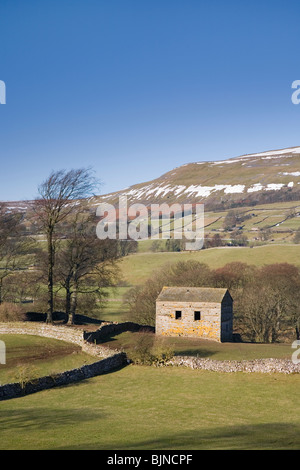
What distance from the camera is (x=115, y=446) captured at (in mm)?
16297

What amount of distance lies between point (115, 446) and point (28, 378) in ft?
36.4

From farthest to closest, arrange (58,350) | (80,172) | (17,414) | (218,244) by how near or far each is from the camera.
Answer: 1. (218,244)
2. (80,172)
3. (58,350)
4. (17,414)

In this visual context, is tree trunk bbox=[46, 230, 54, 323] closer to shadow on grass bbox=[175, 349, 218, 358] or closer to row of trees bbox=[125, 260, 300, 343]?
shadow on grass bbox=[175, 349, 218, 358]

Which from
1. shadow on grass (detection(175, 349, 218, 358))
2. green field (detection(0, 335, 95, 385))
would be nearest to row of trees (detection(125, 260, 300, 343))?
shadow on grass (detection(175, 349, 218, 358))

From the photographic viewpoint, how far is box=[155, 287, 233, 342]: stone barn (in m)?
45.8

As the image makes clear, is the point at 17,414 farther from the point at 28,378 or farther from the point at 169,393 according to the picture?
the point at 169,393

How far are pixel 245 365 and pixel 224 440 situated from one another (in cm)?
1419

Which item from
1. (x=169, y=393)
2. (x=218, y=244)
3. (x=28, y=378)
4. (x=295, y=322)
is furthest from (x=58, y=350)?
(x=218, y=244)

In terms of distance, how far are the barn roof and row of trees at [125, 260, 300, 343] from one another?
13.4 meters

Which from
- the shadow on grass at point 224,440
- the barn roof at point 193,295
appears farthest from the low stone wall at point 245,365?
the barn roof at point 193,295

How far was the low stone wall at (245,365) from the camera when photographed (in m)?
30.1

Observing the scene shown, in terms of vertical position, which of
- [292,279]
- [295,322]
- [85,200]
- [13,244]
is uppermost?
[85,200]

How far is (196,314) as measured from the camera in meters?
47.2

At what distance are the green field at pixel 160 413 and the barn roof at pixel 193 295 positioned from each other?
15.6m
